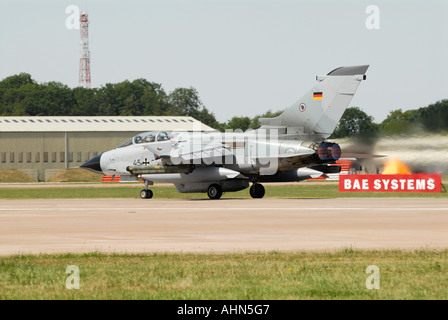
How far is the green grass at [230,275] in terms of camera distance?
1101 centimetres

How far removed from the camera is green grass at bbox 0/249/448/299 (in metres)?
11.0

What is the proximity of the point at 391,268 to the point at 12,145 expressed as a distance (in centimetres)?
9429

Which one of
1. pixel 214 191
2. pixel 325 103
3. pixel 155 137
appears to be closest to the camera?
pixel 325 103

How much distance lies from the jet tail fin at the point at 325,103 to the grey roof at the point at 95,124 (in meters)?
67.0

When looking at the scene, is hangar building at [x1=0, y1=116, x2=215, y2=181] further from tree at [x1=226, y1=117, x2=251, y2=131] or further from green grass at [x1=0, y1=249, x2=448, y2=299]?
green grass at [x1=0, y1=249, x2=448, y2=299]

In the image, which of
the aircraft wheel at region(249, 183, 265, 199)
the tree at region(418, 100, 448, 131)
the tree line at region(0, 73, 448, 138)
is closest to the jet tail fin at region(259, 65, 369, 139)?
the aircraft wheel at region(249, 183, 265, 199)

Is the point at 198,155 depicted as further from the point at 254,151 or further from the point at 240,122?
the point at 240,122

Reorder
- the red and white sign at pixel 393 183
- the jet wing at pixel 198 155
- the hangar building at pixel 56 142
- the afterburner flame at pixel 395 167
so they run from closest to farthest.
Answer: the jet wing at pixel 198 155
the afterburner flame at pixel 395 167
the red and white sign at pixel 393 183
the hangar building at pixel 56 142

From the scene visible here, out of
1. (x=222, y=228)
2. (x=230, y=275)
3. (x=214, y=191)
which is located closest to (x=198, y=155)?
(x=214, y=191)

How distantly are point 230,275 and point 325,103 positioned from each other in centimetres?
2387

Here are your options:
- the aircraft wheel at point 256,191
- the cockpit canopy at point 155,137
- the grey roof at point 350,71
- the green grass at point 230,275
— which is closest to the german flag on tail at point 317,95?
the grey roof at point 350,71

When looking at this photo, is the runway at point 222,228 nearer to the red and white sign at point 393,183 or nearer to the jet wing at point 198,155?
the jet wing at point 198,155

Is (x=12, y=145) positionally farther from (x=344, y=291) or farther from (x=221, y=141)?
(x=344, y=291)

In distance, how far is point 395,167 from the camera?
4794 centimetres
